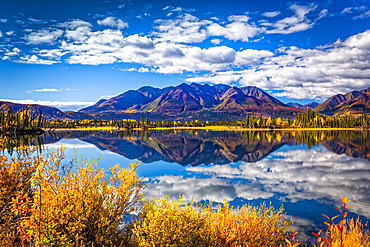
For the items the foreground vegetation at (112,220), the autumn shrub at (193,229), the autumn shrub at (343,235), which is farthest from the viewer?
the foreground vegetation at (112,220)

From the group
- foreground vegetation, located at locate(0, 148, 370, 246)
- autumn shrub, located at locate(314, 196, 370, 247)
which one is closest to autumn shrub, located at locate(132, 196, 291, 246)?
foreground vegetation, located at locate(0, 148, 370, 246)

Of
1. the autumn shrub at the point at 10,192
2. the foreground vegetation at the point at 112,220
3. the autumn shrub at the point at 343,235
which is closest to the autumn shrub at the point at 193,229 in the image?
the foreground vegetation at the point at 112,220

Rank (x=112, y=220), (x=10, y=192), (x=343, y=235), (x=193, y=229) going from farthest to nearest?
(x=10, y=192) → (x=112, y=220) → (x=193, y=229) → (x=343, y=235)

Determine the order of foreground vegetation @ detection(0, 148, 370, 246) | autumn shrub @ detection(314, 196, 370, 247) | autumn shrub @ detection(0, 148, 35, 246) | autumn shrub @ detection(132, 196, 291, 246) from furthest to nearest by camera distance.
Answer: autumn shrub @ detection(0, 148, 35, 246), foreground vegetation @ detection(0, 148, 370, 246), autumn shrub @ detection(132, 196, 291, 246), autumn shrub @ detection(314, 196, 370, 247)

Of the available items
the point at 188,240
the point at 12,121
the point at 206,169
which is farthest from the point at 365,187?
the point at 12,121

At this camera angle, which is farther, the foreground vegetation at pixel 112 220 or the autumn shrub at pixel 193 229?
the foreground vegetation at pixel 112 220

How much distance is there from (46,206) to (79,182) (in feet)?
8.28

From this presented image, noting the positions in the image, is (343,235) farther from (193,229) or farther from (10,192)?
(10,192)

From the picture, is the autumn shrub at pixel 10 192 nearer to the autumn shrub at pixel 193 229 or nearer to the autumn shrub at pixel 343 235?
the autumn shrub at pixel 193 229

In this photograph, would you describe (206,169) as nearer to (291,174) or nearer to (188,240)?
(291,174)

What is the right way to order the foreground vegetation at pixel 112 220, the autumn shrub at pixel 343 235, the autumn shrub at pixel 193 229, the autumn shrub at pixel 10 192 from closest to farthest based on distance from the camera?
the autumn shrub at pixel 343 235 < the autumn shrub at pixel 193 229 < the foreground vegetation at pixel 112 220 < the autumn shrub at pixel 10 192

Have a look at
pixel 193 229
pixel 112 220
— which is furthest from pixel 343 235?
pixel 112 220

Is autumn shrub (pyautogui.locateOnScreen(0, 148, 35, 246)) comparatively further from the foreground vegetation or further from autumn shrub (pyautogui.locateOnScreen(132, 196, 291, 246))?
autumn shrub (pyautogui.locateOnScreen(132, 196, 291, 246))

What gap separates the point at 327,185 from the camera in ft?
142
